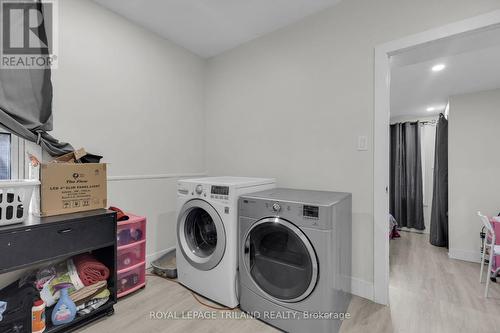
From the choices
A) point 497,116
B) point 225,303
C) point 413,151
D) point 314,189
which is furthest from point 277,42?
point 413,151

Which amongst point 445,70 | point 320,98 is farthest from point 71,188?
point 445,70

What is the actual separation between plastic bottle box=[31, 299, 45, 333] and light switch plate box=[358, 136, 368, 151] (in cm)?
234

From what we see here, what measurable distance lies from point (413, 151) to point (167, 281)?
4627 mm

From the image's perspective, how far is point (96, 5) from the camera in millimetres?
1970

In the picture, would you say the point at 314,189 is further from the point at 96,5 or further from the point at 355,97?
the point at 96,5

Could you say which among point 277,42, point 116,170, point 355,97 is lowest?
point 116,170

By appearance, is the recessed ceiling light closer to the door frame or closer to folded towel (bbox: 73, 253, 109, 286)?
the door frame

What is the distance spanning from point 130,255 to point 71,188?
2.36ft

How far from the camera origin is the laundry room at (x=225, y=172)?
141 centimetres

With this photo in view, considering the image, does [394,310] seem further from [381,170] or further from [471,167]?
[471,167]

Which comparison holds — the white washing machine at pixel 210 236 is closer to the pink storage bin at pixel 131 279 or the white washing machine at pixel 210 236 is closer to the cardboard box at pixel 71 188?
the pink storage bin at pixel 131 279

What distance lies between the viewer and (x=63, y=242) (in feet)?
4.50

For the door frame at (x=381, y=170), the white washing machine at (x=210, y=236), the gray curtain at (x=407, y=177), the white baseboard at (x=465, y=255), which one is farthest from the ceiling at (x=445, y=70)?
the white baseboard at (x=465, y=255)

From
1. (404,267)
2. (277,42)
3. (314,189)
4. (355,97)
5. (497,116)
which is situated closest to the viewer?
(355,97)
